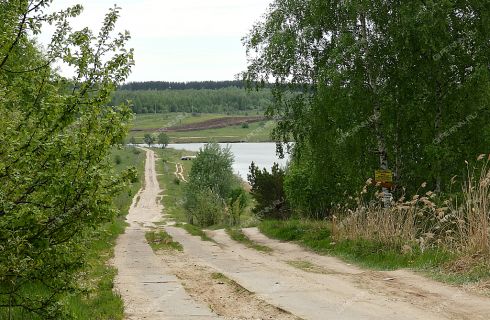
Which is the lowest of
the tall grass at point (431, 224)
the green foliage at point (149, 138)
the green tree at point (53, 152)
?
the green foliage at point (149, 138)

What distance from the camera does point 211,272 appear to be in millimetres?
11422

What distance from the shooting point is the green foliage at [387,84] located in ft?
48.9

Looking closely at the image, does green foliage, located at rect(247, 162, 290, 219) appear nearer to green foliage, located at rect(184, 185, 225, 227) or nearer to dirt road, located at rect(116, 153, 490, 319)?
green foliage, located at rect(184, 185, 225, 227)

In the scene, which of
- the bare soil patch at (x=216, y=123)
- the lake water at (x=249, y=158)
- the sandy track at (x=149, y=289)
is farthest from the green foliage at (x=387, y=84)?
the bare soil patch at (x=216, y=123)

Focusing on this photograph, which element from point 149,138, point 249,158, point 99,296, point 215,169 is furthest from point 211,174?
point 149,138

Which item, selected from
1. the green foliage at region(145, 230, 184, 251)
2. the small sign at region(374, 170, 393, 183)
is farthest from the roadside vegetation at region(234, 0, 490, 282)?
the green foliage at region(145, 230, 184, 251)

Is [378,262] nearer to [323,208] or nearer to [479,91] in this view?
[479,91]

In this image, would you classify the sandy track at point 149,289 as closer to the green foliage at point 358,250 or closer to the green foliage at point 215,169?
the green foliage at point 358,250

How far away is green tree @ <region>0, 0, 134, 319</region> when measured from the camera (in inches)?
193

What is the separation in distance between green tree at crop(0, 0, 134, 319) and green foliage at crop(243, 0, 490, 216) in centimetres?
1086

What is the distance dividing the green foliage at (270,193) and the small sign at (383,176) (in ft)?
43.7

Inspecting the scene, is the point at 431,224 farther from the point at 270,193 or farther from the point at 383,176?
Result: the point at 270,193

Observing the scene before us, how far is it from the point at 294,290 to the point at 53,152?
206 inches

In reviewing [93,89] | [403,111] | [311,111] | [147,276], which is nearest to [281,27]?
[311,111]
